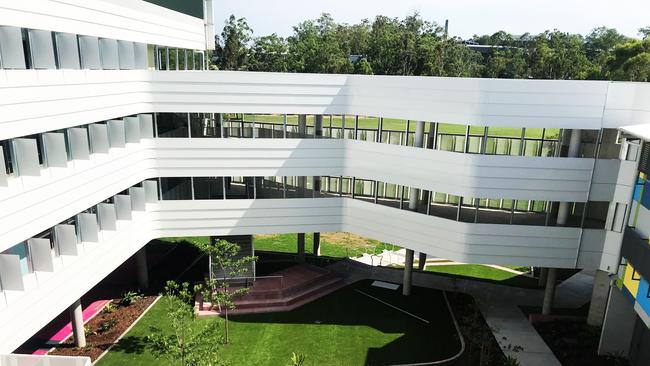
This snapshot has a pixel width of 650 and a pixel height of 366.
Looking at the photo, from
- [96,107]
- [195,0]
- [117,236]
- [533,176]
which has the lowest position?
[117,236]

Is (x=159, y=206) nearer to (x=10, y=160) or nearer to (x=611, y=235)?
(x=10, y=160)

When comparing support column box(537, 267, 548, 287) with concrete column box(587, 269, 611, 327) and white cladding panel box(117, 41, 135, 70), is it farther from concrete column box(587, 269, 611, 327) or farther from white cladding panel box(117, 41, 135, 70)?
white cladding panel box(117, 41, 135, 70)

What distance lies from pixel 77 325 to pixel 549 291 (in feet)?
83.9

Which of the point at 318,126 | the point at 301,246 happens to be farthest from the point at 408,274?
the point at 318,126

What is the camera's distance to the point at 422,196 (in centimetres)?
2909

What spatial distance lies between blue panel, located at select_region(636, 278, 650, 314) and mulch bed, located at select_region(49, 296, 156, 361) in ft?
79.7

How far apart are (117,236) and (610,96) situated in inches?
975

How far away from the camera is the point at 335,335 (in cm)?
2386

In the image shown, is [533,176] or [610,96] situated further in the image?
[533,176]

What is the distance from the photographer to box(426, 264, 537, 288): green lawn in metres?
31.3

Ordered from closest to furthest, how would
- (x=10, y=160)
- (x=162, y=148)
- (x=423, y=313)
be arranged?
(x=10, y=160) → (x=162, y=148) → (x=423, y=313)

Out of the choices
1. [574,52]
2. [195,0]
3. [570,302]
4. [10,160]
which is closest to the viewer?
[10,160]

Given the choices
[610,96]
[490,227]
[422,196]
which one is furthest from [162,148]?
[610,96]

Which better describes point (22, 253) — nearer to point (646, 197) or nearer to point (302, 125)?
point (302, 125)
